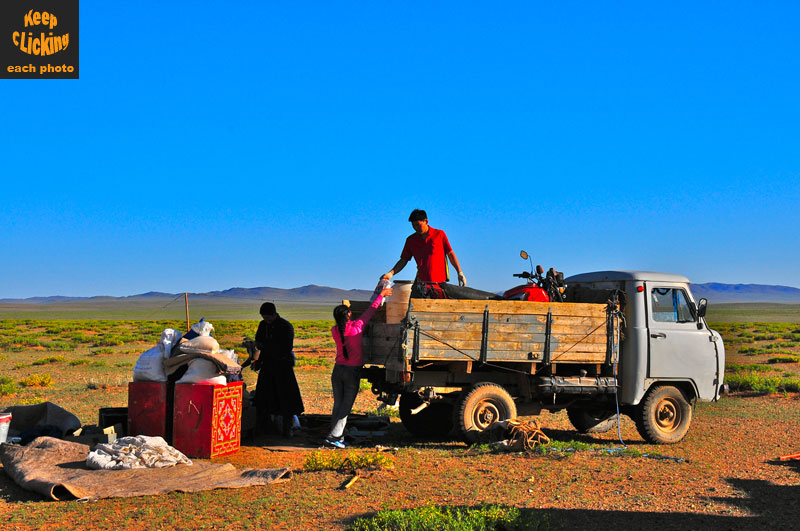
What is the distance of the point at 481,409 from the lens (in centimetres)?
1064

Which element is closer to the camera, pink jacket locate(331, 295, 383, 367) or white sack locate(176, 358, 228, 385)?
white sack locate(176, 358, 228, 385)

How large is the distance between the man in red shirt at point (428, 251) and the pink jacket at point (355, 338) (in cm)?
64

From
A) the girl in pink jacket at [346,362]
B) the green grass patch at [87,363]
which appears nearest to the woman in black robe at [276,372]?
the girl in pink jacket at [346,362]

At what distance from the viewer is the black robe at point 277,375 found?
11.1m

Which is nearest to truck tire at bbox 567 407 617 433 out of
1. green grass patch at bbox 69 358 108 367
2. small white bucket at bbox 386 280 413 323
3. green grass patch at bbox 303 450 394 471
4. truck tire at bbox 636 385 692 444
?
truck tire at bbox 636 385 692 444

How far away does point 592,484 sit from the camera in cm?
854

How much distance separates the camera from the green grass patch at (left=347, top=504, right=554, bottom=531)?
6.45m

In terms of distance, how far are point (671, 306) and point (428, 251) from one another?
3.60 meters

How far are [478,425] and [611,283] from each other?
2.92m

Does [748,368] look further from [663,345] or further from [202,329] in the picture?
[202,329]

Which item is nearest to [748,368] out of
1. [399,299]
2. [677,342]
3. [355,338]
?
[677,342]

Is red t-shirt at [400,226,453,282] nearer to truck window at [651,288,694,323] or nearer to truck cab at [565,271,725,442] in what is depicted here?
truck cab at [565,271,725,442]

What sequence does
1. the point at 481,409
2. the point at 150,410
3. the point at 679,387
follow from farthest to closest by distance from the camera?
the point at 679,387 < the point at 481,409 < the point at 150,410

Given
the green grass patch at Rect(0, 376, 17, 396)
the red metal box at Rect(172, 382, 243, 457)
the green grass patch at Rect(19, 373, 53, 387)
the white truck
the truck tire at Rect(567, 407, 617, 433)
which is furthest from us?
the green grass patch at Rect(19, 373, 53, 387)
